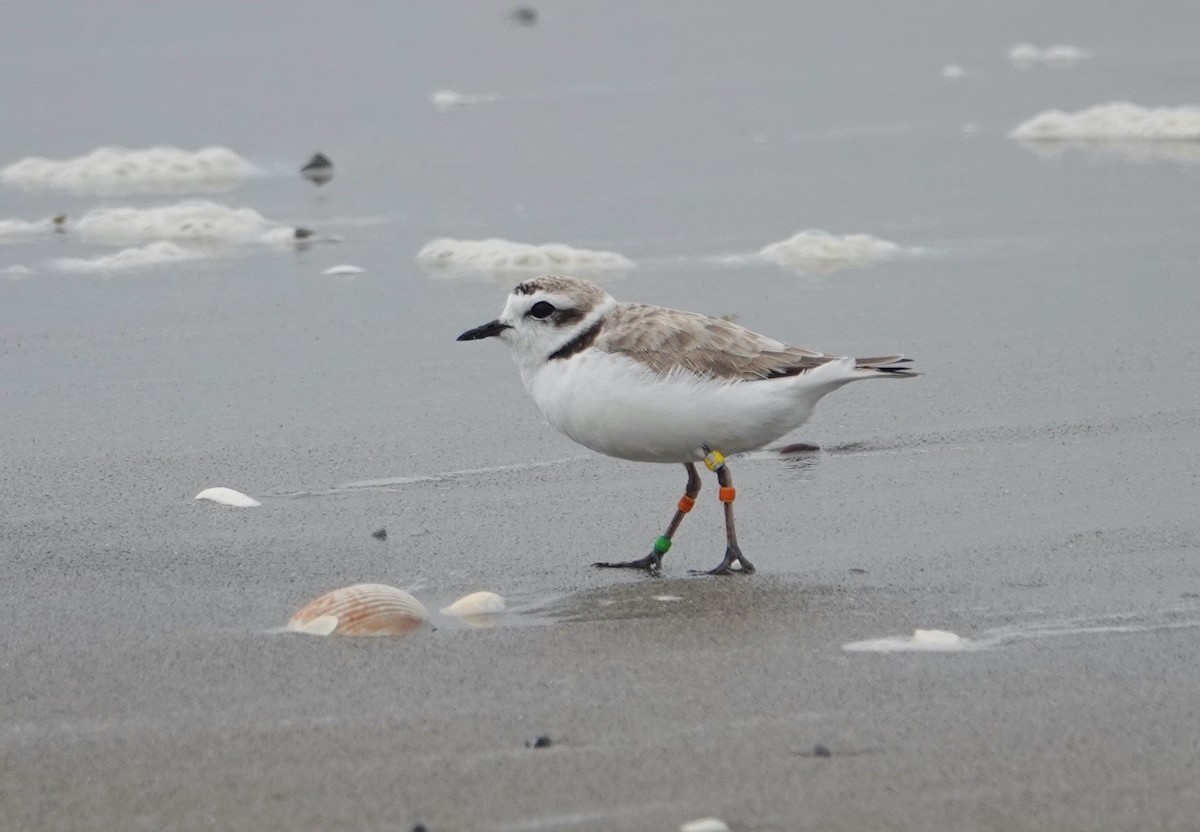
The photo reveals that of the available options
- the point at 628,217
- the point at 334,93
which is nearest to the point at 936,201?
the point at 628,217

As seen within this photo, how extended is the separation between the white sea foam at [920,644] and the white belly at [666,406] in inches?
40.1

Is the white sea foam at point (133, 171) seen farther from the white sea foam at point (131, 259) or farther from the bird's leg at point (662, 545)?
the bird's leg at point (662, 545)

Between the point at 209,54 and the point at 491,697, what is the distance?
Result: 647 inches

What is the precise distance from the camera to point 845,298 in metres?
8.91

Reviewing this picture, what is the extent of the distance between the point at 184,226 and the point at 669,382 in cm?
646

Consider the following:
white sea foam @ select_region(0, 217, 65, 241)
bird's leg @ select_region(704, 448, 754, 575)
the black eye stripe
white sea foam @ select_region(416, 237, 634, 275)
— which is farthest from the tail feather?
white sea foam @ select_region(0, 217, 65, 241)

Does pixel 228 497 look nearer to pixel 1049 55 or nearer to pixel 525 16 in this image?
pixel 1049 55

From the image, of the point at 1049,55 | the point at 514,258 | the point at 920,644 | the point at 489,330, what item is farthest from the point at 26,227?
the point at 1049,55

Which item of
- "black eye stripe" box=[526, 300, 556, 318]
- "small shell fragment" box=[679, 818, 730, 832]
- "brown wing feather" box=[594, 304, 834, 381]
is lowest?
"small shell fragment" box=[679, 818, 730, 832]

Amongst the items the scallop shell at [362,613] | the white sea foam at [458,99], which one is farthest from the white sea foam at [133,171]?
the scallop shell at [362,613]

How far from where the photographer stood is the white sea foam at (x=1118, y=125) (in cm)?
1277

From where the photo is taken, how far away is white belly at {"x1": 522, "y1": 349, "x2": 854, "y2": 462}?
207 inches

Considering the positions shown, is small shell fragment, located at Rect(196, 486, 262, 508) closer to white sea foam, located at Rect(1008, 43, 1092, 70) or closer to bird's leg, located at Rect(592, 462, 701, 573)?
bird's leg, located at Rect(592, 462, 701, 573)

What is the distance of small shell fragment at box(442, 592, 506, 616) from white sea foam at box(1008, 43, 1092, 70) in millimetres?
13732
